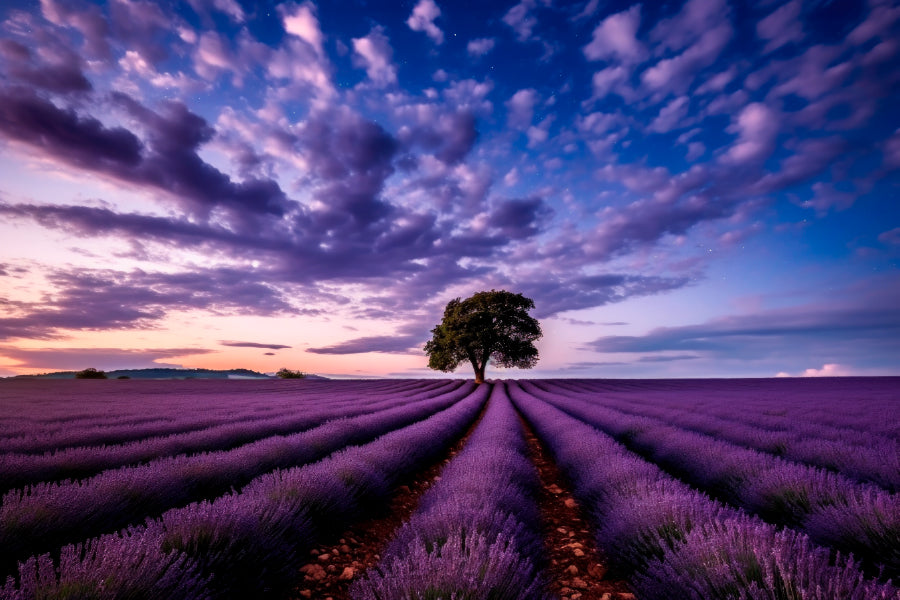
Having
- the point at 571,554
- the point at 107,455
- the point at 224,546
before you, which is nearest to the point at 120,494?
the point at 224,546

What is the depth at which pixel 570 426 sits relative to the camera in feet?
23.7

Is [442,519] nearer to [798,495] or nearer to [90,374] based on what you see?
[798,495]

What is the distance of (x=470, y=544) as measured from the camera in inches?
72.2

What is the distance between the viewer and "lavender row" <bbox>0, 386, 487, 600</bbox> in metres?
1.54

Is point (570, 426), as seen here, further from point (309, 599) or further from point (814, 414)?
point (814, 414)

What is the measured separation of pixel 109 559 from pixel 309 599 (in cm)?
135

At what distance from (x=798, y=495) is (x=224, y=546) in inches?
157

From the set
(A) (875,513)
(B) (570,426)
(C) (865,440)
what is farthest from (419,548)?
(C) (865,440)

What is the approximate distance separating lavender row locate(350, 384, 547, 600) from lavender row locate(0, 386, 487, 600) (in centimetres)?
61

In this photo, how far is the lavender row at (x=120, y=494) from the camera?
7.99 feet

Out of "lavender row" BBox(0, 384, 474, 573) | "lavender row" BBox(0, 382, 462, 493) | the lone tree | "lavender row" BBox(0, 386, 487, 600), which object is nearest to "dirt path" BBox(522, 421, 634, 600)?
"lavender row" BBox(0, 386, 487, 600)

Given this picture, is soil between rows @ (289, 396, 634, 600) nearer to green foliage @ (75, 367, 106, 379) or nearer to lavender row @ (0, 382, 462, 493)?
lavender row @ (0, 382, 462, 493)

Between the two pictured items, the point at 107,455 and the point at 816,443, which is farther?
the point at 816,443

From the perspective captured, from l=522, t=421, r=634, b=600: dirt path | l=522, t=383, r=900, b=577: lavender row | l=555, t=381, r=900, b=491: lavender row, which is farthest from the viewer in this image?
l=555, t=381, r=900, b=491: lavender row
